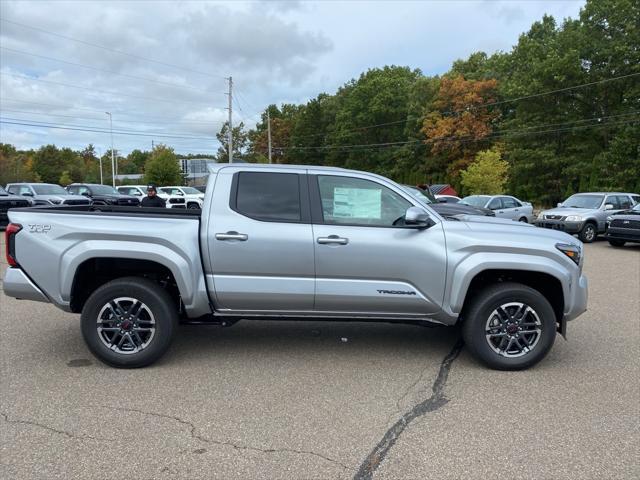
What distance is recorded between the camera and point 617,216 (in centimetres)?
1523

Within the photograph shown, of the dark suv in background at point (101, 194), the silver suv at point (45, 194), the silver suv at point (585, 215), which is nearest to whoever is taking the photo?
the silver suv at point (585, 215)

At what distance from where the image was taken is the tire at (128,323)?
449 centimetres

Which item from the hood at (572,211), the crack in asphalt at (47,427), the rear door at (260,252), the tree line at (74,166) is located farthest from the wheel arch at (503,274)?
the tree line at (74,166)

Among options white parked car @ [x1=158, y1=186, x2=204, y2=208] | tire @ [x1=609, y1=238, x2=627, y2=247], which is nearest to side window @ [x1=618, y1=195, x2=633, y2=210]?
tire @ [x1=609, y1=238, x2=627, y2=247]

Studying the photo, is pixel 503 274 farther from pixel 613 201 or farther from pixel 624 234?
pixel 613 201

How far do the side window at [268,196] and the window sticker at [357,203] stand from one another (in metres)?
0.37

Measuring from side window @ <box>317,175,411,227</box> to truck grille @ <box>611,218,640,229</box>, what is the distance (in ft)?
42.1

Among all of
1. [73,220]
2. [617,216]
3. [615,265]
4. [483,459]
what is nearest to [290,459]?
[483,459]

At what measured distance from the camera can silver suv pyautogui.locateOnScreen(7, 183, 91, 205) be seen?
782 inches

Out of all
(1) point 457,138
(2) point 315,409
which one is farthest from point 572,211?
(1) point 457,138

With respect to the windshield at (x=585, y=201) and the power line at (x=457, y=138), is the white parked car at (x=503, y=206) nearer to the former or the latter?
the windshield at (x=585, y=201)

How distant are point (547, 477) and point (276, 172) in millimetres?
3243

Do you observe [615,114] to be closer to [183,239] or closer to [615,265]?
[615,265]

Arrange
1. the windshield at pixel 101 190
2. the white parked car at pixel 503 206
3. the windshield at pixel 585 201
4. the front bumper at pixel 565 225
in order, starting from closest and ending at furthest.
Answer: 1. the front bumper at pixel 565 225
2. the windshield at pixel 585 201
3. the white parked car at pixel 503 206
4. the windshield at pixel 101 190
